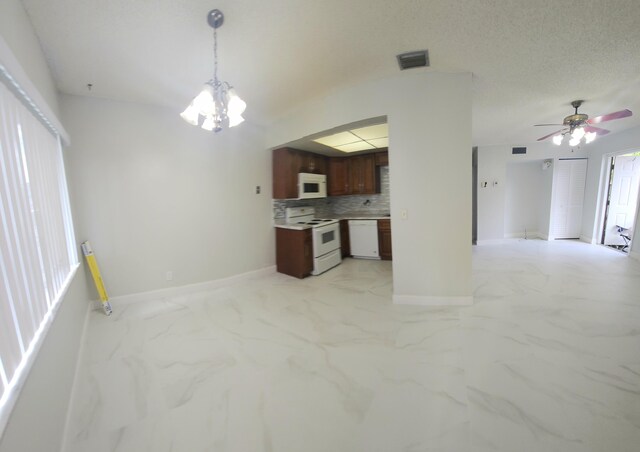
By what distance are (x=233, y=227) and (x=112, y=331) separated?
183 cm

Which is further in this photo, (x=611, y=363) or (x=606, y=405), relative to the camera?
(x=611, y=363)

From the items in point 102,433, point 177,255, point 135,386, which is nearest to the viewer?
point 102,433

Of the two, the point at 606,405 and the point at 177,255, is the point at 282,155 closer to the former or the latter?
the point at 177,255

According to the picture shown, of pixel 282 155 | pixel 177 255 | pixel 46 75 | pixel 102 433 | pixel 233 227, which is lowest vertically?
pixel 102 433

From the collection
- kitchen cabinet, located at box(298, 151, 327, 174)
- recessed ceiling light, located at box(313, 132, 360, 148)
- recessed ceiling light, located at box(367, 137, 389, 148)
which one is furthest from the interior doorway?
kitchen cabinet, located at box(298, 151, 327, 174)

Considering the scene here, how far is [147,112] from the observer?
3.07m

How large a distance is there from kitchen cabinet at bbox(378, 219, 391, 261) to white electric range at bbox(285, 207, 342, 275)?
792mm

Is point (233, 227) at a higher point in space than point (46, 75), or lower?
lower

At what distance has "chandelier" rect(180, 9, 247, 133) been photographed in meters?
1.63

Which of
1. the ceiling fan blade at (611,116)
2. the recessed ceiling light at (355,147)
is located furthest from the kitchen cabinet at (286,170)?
the ceiling fan blade at (611,116)

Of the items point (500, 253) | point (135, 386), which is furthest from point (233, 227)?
point (500, 253)

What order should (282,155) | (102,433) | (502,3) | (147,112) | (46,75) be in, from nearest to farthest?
(102,433) → (502,3) → (46,75) → (147,112) → (282,155)

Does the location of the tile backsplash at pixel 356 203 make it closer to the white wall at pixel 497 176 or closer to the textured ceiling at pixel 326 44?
the white wall at pixel 497 176

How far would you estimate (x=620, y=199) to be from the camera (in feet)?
16.9
